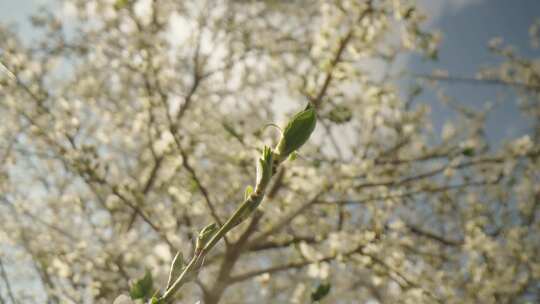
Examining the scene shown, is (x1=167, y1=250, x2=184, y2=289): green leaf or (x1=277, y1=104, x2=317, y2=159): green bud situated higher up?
(x1=277, y1=104, x2=317, y2=159): green bud

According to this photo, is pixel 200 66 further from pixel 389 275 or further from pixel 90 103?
pixel 389 275

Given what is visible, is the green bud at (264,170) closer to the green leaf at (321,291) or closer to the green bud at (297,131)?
the green bud at (297,131)

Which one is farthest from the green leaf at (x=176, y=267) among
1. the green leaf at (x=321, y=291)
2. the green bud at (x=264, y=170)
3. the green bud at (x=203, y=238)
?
the green leaf at (x=321, y=291)

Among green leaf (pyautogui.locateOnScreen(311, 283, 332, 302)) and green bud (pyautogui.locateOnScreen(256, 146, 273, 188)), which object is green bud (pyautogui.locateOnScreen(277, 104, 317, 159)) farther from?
green leaf (pyautogui.locateOnScreen(311, 283, 332, 302))

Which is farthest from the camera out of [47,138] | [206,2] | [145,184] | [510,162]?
[206,2]

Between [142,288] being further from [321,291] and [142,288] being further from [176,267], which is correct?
[321,291]

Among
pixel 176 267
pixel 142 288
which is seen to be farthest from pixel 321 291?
pixel 176 267

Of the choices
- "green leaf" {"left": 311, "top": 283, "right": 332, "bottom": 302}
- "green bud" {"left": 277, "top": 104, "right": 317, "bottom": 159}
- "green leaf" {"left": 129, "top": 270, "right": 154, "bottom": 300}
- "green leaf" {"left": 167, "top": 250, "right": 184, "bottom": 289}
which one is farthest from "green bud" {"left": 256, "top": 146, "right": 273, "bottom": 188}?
"green leaf" {"left": 311, "top": 283, "right": 332, "bottom": 302}

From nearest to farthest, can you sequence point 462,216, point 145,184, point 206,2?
point 145,184, point 206,2, point 462,216

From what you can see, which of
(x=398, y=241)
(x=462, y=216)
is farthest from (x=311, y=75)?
(x=462, y=216)
